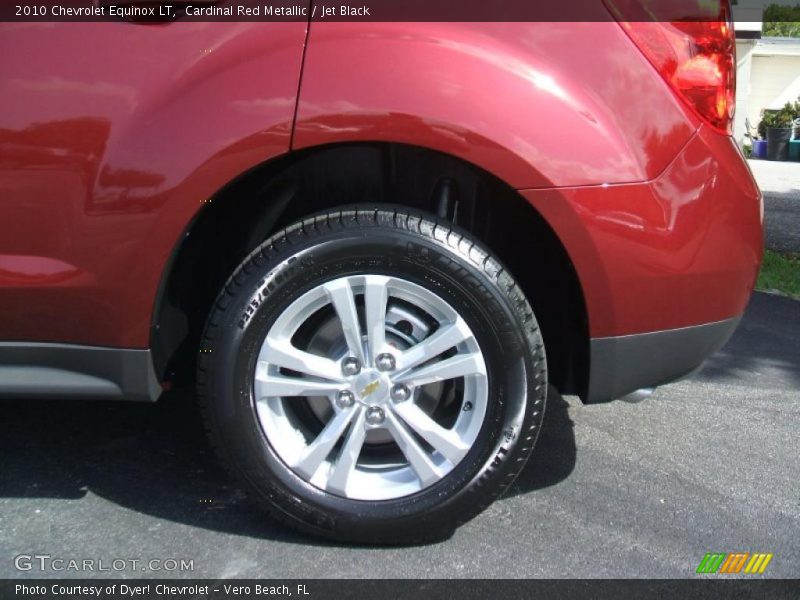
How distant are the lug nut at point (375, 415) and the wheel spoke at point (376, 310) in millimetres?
147

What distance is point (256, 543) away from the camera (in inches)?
97.4

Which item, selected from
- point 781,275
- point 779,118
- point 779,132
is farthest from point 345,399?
point 779,118

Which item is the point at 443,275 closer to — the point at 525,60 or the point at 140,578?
the point at 525,60

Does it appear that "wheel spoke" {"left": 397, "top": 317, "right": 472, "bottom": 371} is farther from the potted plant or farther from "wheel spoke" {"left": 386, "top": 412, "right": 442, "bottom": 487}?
the potted plant

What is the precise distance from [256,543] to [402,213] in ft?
3.28

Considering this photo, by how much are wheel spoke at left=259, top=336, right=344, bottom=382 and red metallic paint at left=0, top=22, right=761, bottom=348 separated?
1.14 feet

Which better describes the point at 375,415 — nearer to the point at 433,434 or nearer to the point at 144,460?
the point at 433,434

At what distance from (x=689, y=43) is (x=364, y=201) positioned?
0.99 metres

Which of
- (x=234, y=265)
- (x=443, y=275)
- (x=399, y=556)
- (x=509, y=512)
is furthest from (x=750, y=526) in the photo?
(x=234, y=265)

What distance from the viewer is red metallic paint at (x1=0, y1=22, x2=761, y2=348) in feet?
7.19

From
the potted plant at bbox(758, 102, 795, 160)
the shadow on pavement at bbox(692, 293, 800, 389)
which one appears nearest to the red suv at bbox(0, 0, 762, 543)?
the shadow on pavement at bbox(692, 293, 800, 389)

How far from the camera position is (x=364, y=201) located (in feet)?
8.65

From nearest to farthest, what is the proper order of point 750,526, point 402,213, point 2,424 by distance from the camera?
point 402,213 → point 750,526 → point 2,424

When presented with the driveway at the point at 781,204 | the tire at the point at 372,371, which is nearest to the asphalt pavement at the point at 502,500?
the tire at the point at 372,371
